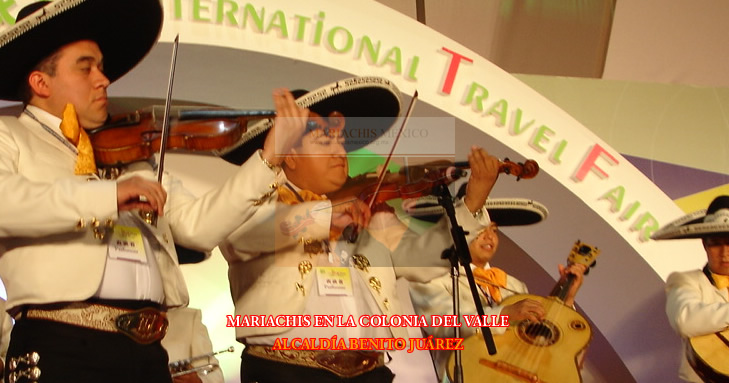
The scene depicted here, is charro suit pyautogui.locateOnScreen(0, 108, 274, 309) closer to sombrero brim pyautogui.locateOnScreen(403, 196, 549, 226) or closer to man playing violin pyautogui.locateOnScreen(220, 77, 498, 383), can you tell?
man playing violin pyautogui.locateOnScreen(220, 77, 498, 383)

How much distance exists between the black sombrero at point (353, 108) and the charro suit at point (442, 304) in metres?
0.57

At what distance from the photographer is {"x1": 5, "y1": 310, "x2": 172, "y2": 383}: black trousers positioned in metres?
2.03

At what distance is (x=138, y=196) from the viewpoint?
2.04 m

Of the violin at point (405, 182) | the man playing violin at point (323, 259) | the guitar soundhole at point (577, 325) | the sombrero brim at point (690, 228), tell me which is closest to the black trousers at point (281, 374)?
the man playing violin at point (323, 259)

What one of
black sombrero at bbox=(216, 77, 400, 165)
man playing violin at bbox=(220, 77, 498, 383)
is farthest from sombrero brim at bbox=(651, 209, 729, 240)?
black sombrero at bbox=(216, 77, 400, 165)

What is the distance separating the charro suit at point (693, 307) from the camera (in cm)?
315

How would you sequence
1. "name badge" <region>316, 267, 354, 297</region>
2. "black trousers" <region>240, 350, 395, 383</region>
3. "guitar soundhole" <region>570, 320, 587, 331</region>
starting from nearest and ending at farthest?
1. "black trousers" <region>240, 350, 395, 383</region>
2. "name badge" <region>316, 267, 354, 297</region>
3. "guitar soundhole" <region>570, 320, 587, 331</region>

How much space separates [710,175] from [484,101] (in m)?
1.12

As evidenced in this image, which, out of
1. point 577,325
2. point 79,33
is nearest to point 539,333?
point 577,325

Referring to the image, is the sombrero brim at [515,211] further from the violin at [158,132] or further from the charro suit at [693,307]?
the violin at [158,132]

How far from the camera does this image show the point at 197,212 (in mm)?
2330

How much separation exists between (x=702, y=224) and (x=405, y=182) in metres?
1.42

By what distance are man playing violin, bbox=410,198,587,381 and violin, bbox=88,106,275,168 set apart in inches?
38.2

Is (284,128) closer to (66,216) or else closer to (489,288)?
(66,216)
